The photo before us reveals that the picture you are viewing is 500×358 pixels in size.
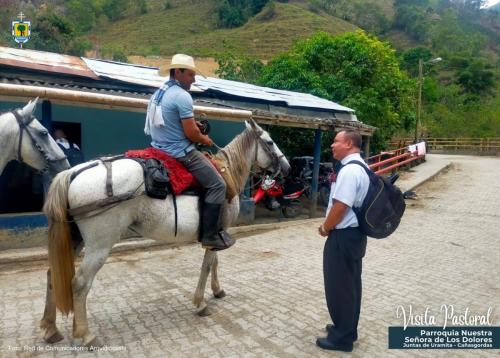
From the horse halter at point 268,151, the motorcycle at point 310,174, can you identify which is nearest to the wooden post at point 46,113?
the horse halter at point 268,151

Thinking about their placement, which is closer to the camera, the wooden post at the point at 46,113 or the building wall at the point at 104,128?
the wooden post at the point at 46,113

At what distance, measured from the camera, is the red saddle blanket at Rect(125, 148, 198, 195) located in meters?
3.78

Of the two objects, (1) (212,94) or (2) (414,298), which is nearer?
(2) (414,298)

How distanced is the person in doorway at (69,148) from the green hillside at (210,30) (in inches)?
1887

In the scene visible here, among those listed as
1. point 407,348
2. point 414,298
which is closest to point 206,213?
point 407,348

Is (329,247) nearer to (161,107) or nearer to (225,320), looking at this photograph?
(225,320)

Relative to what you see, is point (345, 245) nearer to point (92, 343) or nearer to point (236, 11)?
point (92, 343)

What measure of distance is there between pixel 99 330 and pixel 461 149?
37.7 metres

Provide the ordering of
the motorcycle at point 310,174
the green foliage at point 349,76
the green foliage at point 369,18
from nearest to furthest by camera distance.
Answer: the motorcycle at point 310,174 → the green foliage at point 349,76 → the green foliage at point 369,18

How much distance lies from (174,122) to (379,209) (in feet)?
6.77

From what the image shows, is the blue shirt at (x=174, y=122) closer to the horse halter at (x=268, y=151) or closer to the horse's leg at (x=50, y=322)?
the horse halter at (x=268, y=151)

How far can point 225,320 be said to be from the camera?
13.6 feet

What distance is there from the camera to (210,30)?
72125mm

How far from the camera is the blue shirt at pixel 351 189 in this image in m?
3.22
